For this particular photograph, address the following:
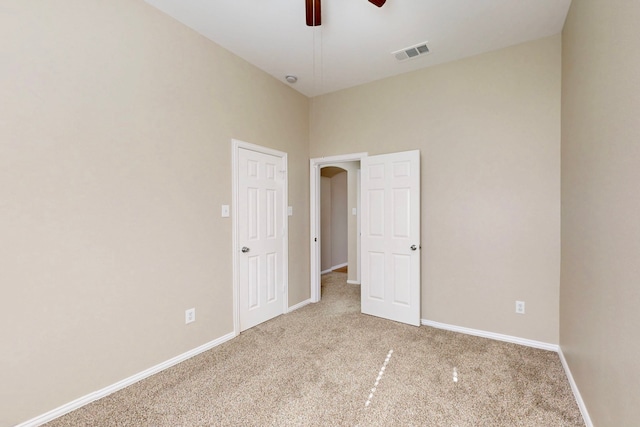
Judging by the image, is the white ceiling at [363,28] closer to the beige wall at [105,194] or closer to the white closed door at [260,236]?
the beige wall at [105,194]

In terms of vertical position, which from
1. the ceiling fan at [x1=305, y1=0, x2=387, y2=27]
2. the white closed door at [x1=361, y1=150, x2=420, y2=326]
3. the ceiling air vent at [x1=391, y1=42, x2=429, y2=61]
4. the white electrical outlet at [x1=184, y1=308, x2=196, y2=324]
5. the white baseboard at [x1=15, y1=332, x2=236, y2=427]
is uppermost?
the ceiling air vent at [x1=391, y1=42, x2=429, y2=61]

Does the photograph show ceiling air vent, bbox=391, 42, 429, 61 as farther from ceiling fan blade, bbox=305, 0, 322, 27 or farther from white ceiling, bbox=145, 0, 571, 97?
ceiling fan blade, bbox=305, 0, 322, 27

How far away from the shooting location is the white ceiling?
233 cm

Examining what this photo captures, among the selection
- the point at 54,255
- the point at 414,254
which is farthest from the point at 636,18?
the point at 54,255

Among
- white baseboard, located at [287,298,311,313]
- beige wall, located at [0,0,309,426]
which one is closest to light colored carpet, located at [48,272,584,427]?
beige wall, located at [0,0,309,426]

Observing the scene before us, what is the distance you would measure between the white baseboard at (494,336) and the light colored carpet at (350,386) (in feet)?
0.30

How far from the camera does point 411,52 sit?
2.99 m

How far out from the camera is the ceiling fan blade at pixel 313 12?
198 centimetres

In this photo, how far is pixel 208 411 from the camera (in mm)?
1895

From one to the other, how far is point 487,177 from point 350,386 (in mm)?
2383

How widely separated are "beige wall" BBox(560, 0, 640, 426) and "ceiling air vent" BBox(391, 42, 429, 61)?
1.14m

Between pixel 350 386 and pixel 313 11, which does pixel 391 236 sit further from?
pixel 313 11

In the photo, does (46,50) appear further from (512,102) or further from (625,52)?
(512,102)

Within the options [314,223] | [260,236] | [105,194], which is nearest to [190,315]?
[260,236]
